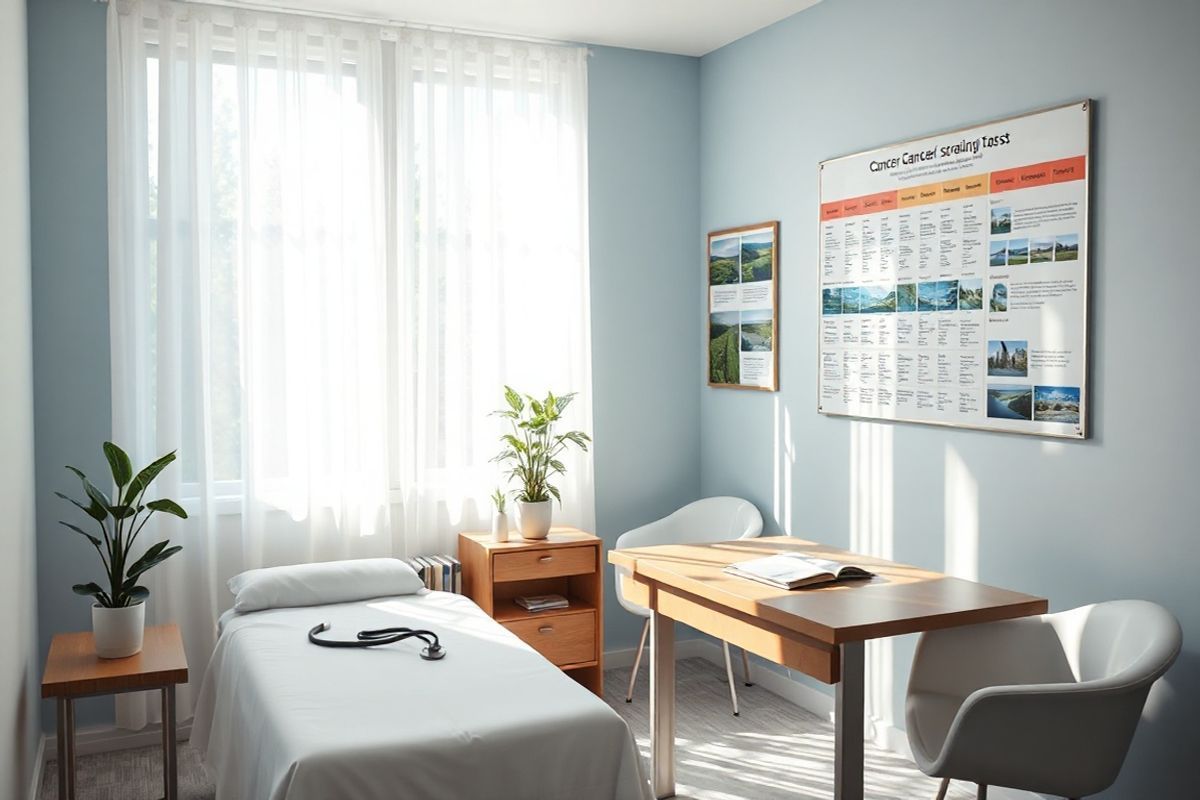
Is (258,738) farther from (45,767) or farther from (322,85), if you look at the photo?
(322,85)

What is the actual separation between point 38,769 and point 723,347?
3.19 meters

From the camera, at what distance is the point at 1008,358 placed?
3131mm

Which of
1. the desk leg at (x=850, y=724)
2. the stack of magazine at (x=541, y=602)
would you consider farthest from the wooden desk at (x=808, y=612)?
the stack of magazine at (x=541, y=602)

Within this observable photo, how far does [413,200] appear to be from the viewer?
4148 mm

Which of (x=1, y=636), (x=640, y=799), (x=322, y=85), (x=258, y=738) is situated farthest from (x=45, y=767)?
(x=322, y=85)

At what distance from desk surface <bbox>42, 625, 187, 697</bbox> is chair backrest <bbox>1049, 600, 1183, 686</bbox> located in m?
2.52

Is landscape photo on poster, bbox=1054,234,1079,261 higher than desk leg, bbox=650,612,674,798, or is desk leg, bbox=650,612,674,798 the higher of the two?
landscape photo on poster, bbox=1054,234,1079,261

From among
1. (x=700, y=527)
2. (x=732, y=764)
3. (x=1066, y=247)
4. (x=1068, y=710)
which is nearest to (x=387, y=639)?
(x=732, y=764)

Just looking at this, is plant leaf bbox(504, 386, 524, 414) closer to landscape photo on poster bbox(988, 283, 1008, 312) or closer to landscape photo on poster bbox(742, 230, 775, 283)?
landscape photo on poster bbox(742, 230, 775, 283)

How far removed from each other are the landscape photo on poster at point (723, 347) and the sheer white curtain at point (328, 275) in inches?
25.3

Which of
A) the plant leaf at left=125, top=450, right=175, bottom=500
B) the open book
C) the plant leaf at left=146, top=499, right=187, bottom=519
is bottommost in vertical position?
the open book

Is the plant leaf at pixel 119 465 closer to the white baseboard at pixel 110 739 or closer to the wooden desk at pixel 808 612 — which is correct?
the white baseboard at pixel 110 739

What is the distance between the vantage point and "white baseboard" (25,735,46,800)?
3.21 meters

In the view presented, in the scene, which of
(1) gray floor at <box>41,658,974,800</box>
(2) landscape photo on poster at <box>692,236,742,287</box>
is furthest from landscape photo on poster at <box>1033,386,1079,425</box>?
(2) landscape photo on poster at <box>692,236,742,287</box>
